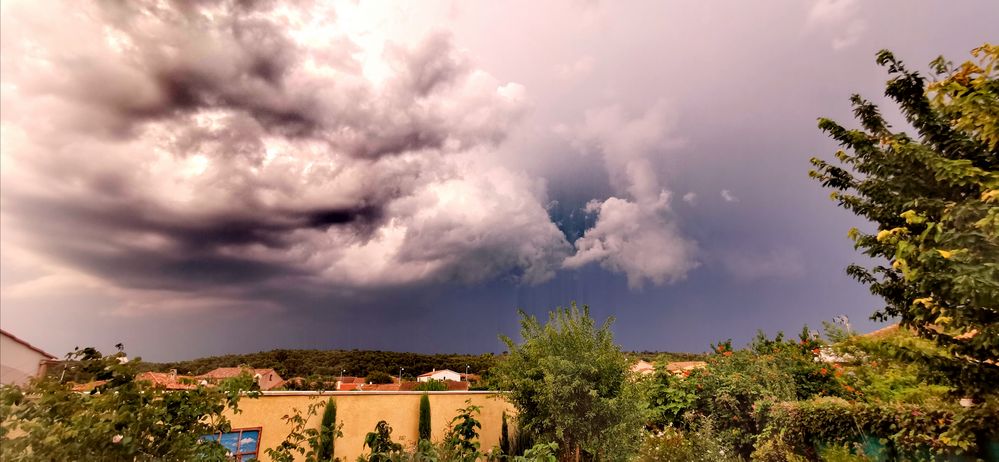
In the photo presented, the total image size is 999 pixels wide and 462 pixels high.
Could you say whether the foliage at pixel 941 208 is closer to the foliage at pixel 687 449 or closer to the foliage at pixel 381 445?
the foliage at pixel 687 449

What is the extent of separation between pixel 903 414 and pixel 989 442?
1058 millimetres

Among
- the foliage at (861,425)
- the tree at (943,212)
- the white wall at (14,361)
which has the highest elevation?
the tree at (943,212)

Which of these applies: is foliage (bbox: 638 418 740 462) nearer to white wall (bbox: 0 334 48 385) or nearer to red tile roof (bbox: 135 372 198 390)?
red tile roof (bbox: 135 372 198 390)

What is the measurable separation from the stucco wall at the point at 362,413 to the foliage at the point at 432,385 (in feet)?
4.63

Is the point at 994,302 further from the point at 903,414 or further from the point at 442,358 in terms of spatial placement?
the point at 442,358

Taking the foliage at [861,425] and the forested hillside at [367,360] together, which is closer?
the foliage at [861,425]

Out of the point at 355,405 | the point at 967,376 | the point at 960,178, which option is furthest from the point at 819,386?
the point at 355,405

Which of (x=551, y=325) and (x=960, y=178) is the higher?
(x=960, y=178)

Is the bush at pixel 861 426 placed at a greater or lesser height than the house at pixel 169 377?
lesser

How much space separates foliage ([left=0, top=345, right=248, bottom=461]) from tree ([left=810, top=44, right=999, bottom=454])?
6.99m

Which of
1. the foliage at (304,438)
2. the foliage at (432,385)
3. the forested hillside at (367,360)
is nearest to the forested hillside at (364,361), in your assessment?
the forested hillside at (367,360)

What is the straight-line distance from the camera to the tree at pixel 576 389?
387 inches

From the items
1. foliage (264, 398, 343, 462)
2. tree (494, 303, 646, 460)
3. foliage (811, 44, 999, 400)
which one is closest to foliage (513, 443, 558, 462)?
Result: foliage (264, 398, 343, 462)

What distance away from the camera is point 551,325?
1131 centimetres
